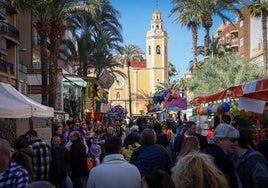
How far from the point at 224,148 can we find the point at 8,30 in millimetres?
28870

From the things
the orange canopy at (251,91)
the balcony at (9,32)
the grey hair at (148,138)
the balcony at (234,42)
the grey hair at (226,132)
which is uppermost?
the balcony at (234,42)

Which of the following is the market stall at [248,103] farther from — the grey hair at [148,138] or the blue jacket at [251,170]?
the blue jacket at [251,170]

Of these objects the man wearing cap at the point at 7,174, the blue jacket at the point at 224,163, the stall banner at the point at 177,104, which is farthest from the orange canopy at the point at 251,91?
the stall banner at the point at 177,104

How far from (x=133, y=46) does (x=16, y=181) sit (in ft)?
268

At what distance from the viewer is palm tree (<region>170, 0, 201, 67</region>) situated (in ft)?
126

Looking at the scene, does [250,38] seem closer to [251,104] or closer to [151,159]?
[251,104]

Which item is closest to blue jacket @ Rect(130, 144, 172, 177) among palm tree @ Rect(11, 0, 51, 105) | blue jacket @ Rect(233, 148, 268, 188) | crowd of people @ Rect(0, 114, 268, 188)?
crowd of people @ Rect(0, 114, 268, 188)

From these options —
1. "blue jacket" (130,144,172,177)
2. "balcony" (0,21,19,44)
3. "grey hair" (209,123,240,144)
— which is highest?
"balcony" (0,21,19,44)

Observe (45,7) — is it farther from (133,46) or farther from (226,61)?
(133,46)

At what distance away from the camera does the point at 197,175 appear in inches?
127

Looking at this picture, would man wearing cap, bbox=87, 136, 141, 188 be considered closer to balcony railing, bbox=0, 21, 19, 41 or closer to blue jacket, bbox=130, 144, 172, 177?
blue jacket, bbox=130, 144, 172, 177

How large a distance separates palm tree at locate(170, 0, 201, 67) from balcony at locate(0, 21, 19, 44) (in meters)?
13.6

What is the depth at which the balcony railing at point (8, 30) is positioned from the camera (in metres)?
31.2

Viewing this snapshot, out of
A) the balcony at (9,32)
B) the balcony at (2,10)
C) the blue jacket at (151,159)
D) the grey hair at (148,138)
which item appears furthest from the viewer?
the balcony at (9,32)
